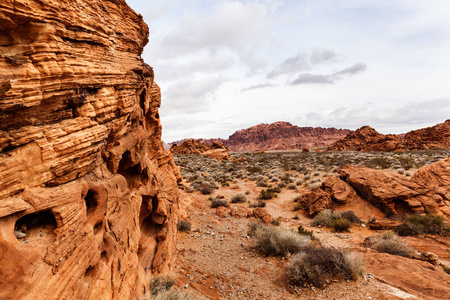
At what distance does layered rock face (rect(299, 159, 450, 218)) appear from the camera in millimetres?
11484

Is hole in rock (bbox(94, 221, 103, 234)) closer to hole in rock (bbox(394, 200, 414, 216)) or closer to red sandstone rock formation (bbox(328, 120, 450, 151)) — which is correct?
hole in rock (bbox(394, 200, 414, 216))

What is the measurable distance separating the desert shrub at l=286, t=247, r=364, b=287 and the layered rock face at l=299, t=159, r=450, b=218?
652 cm

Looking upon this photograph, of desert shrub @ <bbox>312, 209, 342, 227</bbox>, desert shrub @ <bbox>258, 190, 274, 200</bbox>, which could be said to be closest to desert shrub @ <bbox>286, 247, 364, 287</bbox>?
desert shrub @ <bbox>312, 209, 342, 227</bbox>

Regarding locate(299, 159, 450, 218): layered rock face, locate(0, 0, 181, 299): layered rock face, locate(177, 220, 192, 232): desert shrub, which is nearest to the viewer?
locate(0, 0, 181, 299): layered rock face

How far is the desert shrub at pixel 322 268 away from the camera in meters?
6.06

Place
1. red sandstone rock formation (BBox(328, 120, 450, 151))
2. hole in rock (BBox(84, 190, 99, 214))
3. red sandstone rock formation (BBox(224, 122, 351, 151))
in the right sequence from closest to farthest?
hole in rock (BBox(84, 190, 99, 214)) < red sandstone rock formation (BBox(328, 120, 450, 151)) < red sandstone rock formation (BBox(224, 122, 351, 151))

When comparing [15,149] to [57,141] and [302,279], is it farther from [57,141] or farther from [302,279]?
[302,279]

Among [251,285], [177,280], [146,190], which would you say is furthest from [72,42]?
[251,285]

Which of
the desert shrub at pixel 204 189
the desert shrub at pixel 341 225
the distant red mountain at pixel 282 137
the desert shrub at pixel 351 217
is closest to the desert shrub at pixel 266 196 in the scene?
the desert shrub at pixel 204 189

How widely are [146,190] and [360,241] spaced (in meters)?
9.11

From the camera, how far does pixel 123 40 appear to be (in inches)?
186

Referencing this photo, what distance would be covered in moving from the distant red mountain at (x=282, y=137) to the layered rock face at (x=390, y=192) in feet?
394

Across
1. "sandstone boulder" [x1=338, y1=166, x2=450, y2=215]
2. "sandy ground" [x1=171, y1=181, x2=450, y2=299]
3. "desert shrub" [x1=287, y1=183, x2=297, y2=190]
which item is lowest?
"sandy ground" [x1=171, y1=181, x2=450, y2=299]

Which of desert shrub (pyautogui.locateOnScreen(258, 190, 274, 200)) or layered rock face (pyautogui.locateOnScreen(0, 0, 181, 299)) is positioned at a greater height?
layered rock face (pyautogui.locateOnScreen(0, 0, 181, 299))
